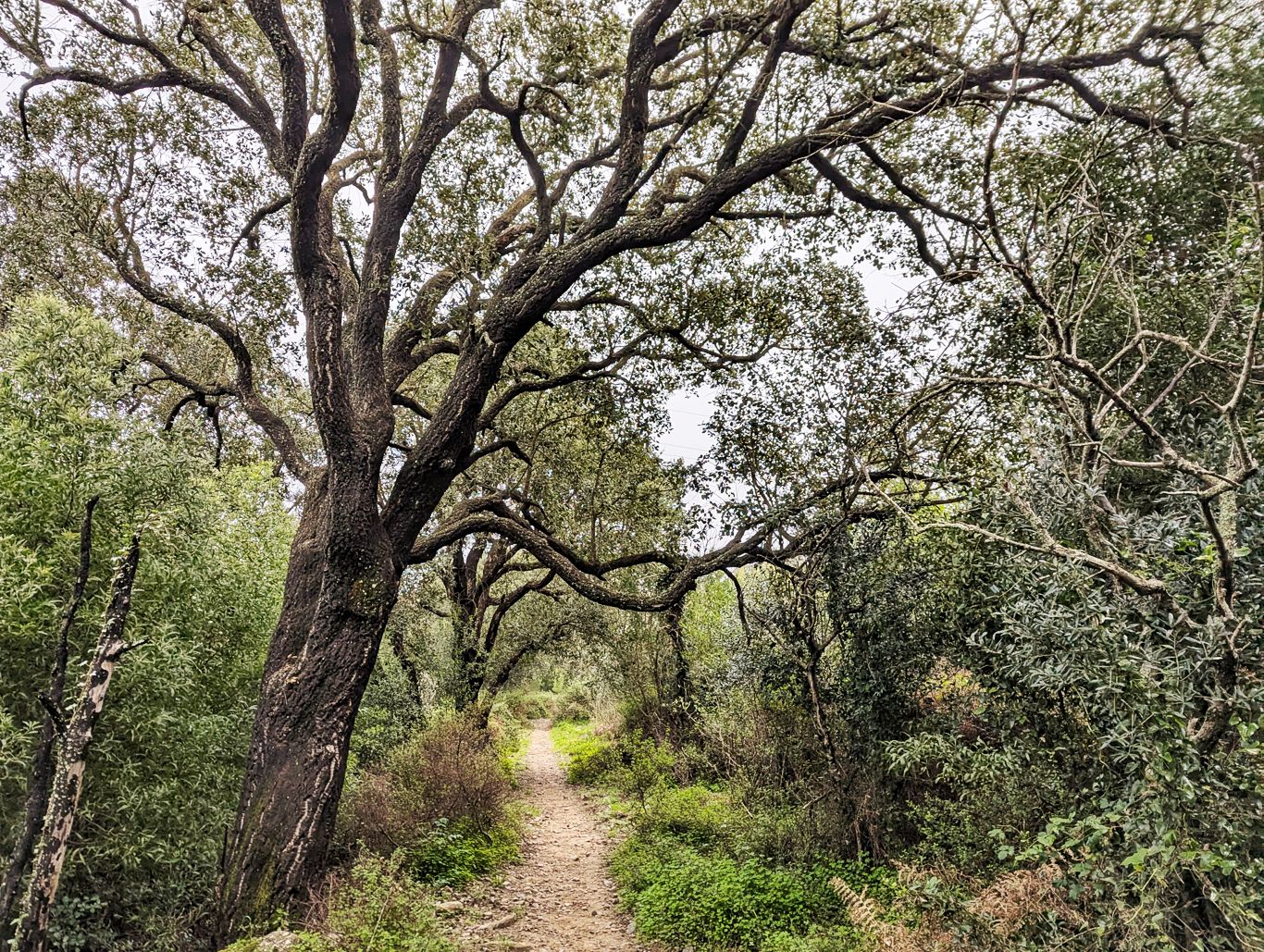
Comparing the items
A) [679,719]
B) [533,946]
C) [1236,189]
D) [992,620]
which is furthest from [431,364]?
[1236,189]

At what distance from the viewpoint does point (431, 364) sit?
11391mm

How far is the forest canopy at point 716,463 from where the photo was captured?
3.14 m

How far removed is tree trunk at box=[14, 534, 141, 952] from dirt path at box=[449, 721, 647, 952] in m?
2.94

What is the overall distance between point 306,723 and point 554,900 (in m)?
4.07

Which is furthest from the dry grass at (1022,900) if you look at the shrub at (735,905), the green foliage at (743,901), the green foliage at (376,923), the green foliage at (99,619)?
the green foliage at (99,619)

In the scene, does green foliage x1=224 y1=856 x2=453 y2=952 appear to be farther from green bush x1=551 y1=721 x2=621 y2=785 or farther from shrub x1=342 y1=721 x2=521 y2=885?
green bush x1=551 y1=721 x2=621 y2=785

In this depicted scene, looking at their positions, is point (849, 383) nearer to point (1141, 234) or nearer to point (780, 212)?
point (780, 212)

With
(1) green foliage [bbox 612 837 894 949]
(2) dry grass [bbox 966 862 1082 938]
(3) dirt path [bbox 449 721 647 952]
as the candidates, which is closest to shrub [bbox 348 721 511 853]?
(3) dirt path [bbox 449 721 647 952]

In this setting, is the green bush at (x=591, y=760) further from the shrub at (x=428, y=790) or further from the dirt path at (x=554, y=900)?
the shrub at (x=428, y=790)

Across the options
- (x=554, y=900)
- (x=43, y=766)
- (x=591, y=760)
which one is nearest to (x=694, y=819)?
(x=554, y=900)

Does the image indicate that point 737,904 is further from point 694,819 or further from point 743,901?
point 694,819

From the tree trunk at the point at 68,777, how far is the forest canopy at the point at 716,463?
0.02m

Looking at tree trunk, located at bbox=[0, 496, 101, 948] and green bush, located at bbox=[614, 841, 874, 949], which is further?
green bush, located at bbox=[614, 841, 874, 949]

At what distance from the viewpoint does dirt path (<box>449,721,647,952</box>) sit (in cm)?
583
